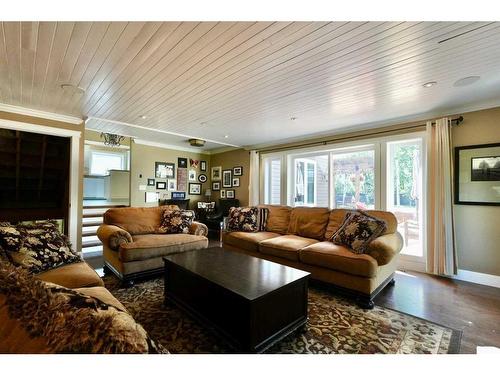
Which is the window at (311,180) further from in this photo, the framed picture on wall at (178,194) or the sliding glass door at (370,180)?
the framed picture on wall at (178,194)

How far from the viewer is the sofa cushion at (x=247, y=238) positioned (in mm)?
3428

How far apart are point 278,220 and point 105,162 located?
14.2 ft

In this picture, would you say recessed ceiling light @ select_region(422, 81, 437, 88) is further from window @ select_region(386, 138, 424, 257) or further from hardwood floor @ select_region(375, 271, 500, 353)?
hardwood floor @ select_region(375, 271, 500, 353)

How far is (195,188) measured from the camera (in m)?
6.82

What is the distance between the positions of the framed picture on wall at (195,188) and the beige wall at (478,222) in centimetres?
567

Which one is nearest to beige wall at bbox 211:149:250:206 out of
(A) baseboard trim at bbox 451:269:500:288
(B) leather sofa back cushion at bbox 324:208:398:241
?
(B) leather sofa back cushion at bbox 324:208:398:241

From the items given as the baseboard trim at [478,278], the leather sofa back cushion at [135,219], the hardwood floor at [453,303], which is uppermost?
the leather sofa back cushion at [135,219]

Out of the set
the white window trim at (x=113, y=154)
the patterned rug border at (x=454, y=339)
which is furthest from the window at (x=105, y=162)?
the patterned rug border at (x=454, y=339)

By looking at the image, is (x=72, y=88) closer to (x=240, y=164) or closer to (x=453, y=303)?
(x=240, y=164)

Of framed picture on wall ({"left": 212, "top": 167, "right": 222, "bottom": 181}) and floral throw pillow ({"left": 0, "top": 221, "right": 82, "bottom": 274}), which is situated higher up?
framed picture on wall ({"left": 212, "top": 167, "right": 222, "bottom": 181})

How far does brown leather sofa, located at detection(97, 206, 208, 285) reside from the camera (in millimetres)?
2787

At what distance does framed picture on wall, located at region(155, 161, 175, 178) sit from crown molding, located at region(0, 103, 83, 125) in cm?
230

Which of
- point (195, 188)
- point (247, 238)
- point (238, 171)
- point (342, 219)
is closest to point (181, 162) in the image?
point (195, 188)

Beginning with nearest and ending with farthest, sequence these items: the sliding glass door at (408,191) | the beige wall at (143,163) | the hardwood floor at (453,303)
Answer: the hardwood floor at (453,303) → the sliding glass door at (408,191) → the beige wall at (143,163)
